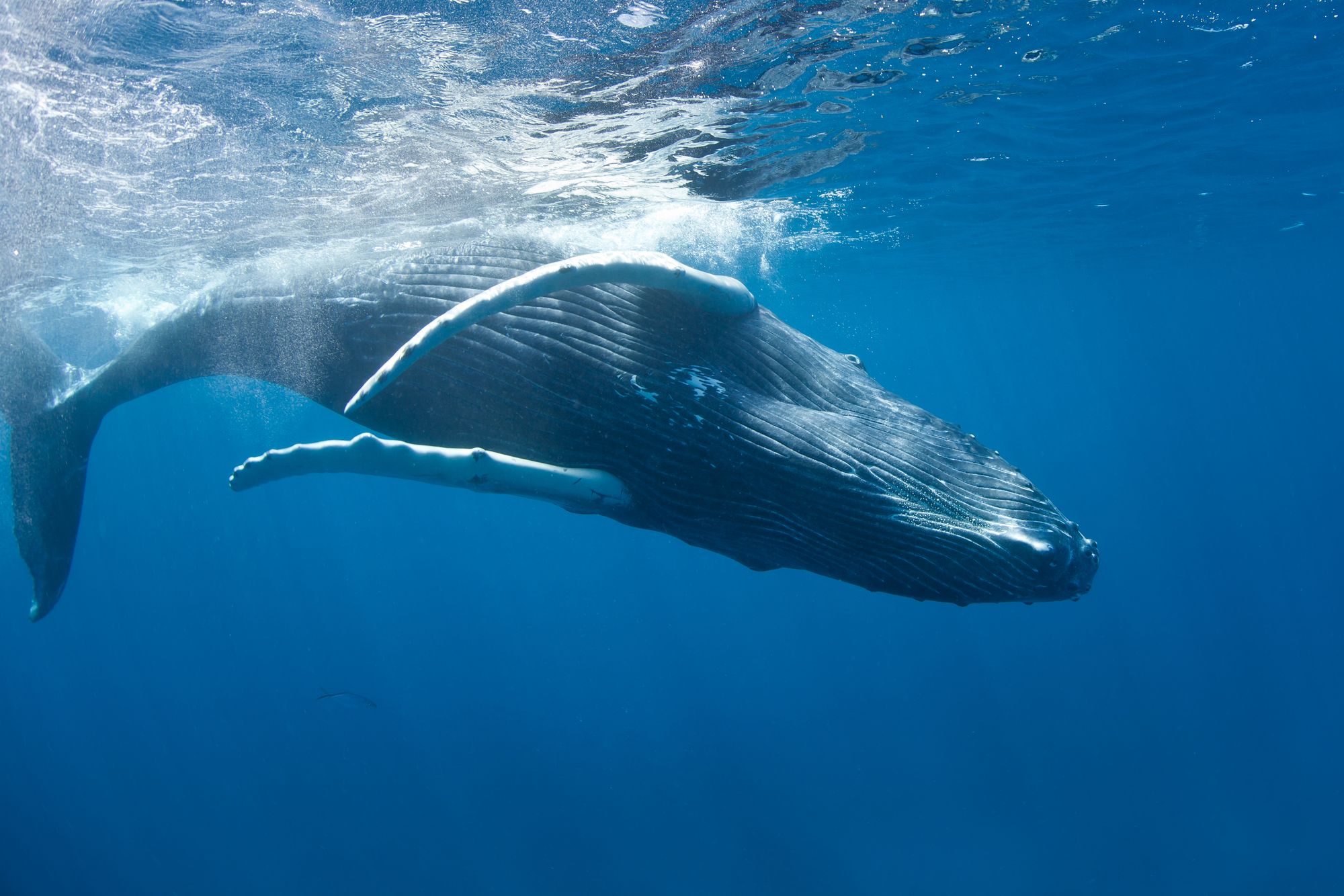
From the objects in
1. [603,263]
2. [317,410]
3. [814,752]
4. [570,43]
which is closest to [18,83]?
[570,43]

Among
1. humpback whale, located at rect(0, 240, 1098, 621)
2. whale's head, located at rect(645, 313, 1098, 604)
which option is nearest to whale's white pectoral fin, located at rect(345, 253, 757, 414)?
humpback whale, located at rect(0, 240, 1098, 621)

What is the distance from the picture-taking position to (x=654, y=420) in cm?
250

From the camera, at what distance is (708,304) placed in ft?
8.91

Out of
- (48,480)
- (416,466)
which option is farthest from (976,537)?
(48,480)

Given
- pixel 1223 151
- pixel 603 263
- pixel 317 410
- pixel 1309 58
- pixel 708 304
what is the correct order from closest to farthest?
pixel 603 263 < pixel 708 304 < pixel 1309 58 < pixel 1223 151 < pixel 317 410

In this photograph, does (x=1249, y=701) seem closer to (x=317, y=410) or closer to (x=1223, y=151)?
(x=1223, y=151)

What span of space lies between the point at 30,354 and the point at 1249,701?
163 ft

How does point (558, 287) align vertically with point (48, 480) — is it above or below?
above

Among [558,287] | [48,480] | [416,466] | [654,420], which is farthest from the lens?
[48,480]

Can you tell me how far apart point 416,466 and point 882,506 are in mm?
1449

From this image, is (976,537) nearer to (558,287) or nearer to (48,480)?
(558,287)

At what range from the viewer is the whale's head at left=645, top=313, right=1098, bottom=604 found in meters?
2.21

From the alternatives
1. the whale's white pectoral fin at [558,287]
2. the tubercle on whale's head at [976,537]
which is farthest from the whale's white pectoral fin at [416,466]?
the tubercle on whale's head at [976,537]

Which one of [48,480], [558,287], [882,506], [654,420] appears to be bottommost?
[48,480]
